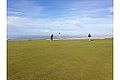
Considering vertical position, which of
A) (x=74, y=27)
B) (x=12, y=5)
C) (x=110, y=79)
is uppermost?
(x=12, y=5)

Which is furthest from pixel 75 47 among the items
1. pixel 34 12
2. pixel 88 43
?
pixel 34 12

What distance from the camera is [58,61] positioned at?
283cm

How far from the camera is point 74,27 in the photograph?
9.27 feet

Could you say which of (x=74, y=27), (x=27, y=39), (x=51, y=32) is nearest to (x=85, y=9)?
(x=74, y=27)

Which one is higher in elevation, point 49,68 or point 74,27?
point 74,27

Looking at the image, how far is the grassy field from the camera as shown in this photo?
2.83 m

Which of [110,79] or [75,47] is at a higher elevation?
[75,47]

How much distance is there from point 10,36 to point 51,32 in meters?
0.37

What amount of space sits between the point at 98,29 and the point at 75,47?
0.27 meters

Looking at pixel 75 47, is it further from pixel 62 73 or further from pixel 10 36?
pixel 10 36

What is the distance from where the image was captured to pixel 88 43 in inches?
112

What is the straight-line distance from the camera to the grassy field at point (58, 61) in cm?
283

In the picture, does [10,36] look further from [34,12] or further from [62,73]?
[62,73]

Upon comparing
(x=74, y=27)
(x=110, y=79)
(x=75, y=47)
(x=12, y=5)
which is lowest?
(x=110, y=79)
